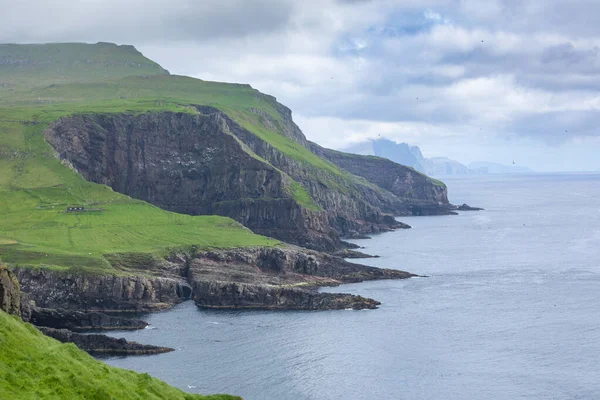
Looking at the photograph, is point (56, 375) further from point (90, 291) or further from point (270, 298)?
point (270, 298)

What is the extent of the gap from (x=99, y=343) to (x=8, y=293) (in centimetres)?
3484

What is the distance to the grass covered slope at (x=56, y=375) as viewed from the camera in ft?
218

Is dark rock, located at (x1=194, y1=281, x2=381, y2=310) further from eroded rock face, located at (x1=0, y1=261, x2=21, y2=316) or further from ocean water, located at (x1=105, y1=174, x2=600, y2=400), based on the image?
eroded rock face, located at (x1=0, y1=261, x2=21, y2=316)

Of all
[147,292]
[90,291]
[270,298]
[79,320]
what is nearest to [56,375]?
[79,320]

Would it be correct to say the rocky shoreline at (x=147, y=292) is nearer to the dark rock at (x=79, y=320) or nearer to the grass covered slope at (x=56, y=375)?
the dark rock at (x=79, y=320)

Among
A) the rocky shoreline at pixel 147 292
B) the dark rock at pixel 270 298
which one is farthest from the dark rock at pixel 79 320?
the dark rock at pixel 270 298

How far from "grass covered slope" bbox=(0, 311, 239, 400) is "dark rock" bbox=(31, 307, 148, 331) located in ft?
219

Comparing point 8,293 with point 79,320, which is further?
point 79,320

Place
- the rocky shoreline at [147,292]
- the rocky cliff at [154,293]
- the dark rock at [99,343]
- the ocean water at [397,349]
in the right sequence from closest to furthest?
the ocean water at [397,349]
the dark rock at [99,343]
the rocky shoreline at [147,292]
the rocky cliff at [154,293]

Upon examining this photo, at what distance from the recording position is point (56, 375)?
70688 mm

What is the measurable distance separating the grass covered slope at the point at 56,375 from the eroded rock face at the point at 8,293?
19.3 meters

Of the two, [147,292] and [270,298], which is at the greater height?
[270,298]

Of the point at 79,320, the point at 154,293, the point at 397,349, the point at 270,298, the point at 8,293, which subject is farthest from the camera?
the point at 154,293

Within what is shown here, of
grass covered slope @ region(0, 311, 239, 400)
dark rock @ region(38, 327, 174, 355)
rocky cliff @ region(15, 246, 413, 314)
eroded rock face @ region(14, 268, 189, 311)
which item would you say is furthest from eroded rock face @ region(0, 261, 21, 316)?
rocky cliff @ region(15, 246, 413, 314)
